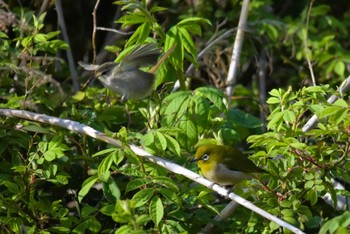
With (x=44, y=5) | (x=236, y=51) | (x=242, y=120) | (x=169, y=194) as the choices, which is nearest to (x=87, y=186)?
(x=169, y=194)

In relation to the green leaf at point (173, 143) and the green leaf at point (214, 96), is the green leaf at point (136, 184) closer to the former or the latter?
the green leaf at point (173, 143)

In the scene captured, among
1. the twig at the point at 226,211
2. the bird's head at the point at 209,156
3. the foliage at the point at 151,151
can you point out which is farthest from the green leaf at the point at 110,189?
the twig at the point at 226,211

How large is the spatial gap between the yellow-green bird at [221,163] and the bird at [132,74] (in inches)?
22.5

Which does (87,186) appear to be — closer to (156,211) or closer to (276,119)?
(156,211)

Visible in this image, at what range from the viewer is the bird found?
4.71 meters

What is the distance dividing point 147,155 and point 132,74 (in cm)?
91

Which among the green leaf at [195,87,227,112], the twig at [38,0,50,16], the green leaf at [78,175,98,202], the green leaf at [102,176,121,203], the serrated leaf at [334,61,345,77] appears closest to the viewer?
the green leaf at [78,175,98,202]

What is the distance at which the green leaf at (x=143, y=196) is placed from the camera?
3.90m

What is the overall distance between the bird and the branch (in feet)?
1.89

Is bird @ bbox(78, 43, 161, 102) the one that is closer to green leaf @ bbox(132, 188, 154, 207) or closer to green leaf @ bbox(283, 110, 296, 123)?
green leaf @ bbox(132, 188, 154, 207)

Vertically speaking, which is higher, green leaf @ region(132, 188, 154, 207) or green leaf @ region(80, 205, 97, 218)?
green leaf @ region(132, 188, 154, 207)

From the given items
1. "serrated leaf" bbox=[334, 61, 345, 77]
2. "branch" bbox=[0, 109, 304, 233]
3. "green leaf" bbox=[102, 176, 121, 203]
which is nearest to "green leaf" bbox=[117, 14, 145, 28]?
"branch" bbox=[0, 109, 304, 233]

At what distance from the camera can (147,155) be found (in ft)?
13.3

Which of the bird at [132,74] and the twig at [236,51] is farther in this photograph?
the twig at [236,51]
